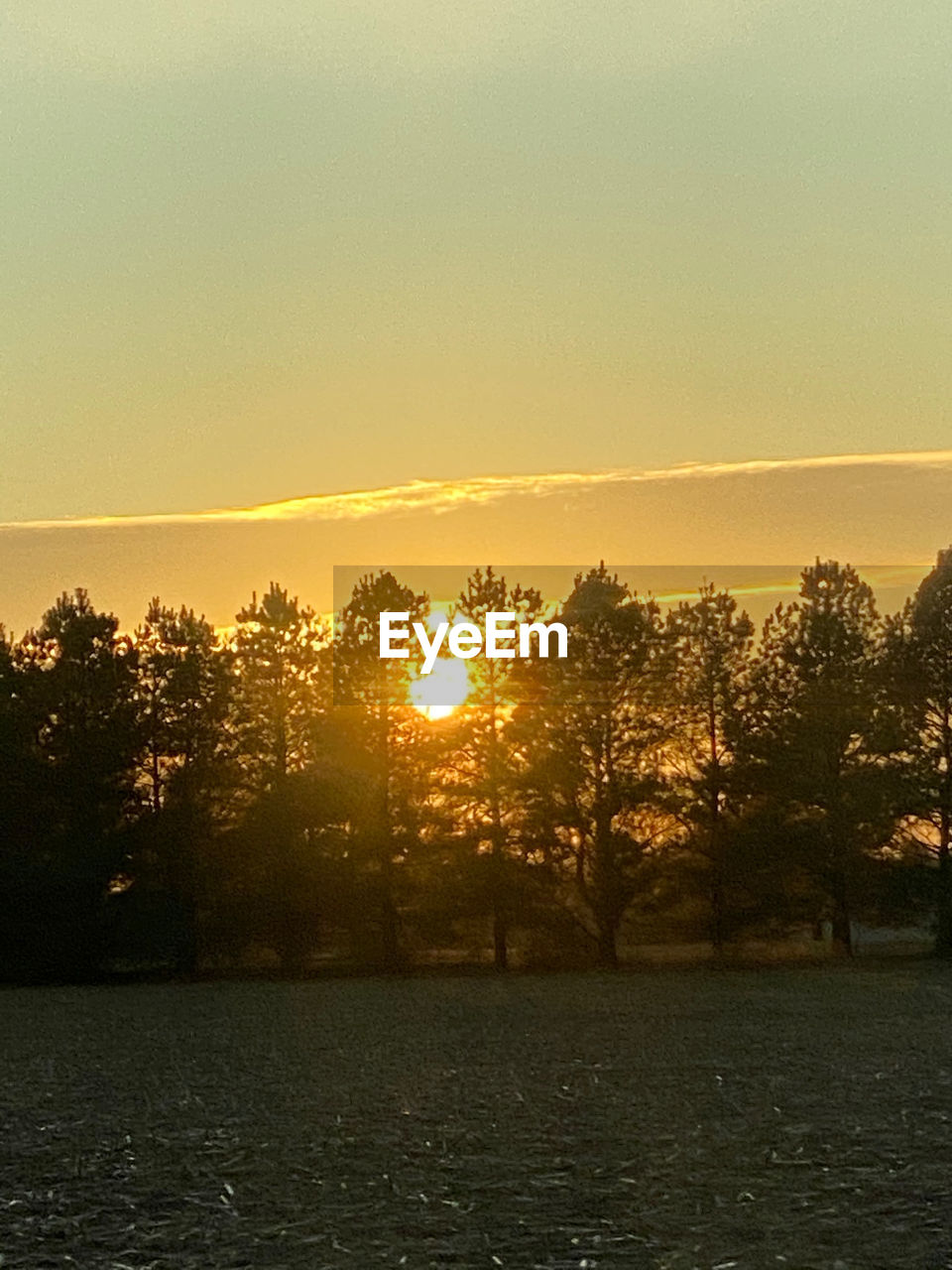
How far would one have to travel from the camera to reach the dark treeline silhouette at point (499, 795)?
55.9 meters

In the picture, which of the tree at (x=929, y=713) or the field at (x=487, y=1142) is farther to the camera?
the tree at (x=929, y=713)

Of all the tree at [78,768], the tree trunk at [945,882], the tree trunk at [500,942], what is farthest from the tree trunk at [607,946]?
the tree at [78,768]

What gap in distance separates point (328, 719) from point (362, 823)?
3.62 meters

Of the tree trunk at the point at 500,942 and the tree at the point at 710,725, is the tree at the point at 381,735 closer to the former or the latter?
the tree trunk at the point at 500,942

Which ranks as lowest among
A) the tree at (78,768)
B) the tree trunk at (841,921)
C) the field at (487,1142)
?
the field at (487,1142)

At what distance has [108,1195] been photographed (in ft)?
56.0

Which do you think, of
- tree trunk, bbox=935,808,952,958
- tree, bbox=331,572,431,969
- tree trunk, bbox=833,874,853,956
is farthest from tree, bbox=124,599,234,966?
tree trunk, bbox=935,808,952,958

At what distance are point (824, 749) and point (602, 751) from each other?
6.88 metres

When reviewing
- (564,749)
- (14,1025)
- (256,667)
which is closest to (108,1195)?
(14,1025)

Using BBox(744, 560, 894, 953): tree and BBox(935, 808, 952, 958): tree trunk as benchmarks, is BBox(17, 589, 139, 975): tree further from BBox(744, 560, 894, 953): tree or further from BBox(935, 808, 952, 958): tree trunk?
BBox(935, 808, 952, 958): tree trunk

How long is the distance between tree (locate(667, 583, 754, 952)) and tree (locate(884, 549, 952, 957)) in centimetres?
482

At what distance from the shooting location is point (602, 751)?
55.9 meters

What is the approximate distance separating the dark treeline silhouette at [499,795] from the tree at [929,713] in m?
0.07

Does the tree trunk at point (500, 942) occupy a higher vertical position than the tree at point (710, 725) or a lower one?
lower
